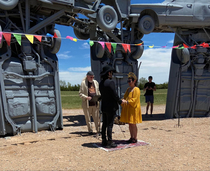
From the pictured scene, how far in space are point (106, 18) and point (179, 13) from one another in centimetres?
304

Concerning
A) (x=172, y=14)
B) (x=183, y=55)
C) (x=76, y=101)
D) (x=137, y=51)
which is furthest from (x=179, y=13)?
(x=76, y=101)

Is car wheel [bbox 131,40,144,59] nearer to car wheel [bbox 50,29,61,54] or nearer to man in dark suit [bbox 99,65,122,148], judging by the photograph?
car wheel [bbox 50,29,61,54]

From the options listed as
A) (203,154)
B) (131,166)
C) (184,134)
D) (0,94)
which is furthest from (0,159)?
(184,134)

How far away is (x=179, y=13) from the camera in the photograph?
7.67 metres

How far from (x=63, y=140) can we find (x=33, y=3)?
12.7 feet

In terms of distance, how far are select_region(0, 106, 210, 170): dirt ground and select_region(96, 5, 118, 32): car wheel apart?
368 cm

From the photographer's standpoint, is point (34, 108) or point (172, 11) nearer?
point (34, 108)

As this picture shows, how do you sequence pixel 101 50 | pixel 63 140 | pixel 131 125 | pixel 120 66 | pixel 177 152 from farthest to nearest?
1. pixel 120 66
2. pixel 101 50
3. pixel 63 140
4. pixel 131 125
5. pixel 177 152

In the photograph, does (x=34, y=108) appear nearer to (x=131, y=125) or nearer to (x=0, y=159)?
(x=0, y=159)

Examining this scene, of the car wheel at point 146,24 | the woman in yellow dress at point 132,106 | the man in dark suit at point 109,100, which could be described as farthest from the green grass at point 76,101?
the man in dark suit at point 109,100

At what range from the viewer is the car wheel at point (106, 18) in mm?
6672

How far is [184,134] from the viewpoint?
546 centimetres

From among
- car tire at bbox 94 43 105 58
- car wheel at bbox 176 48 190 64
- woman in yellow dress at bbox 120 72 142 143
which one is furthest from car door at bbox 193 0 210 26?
woman in yellow dress at bbox 120 72 142 143

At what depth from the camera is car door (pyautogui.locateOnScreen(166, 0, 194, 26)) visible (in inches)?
301
